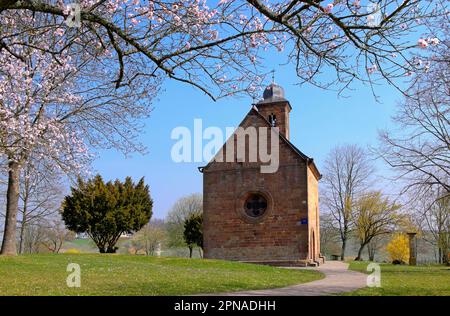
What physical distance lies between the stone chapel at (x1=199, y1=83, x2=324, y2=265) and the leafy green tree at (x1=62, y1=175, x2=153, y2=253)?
11133 mm

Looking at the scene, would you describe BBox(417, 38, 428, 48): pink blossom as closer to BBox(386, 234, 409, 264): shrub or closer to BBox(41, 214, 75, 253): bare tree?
BBox(386, 234, 409, 264): shrub

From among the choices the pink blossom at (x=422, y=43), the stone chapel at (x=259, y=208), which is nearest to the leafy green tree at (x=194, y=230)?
the stone chapel at (x=259, y=208)

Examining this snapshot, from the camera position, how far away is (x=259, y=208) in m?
26.1

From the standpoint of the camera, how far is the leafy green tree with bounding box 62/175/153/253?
114ft

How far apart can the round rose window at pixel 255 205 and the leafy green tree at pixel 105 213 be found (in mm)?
13127

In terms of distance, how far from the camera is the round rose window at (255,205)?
2600 centimetres

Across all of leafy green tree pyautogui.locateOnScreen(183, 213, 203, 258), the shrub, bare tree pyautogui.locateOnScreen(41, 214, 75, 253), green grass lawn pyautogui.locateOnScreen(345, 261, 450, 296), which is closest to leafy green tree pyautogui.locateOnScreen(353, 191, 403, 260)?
the shrub

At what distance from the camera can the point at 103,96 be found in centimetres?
1758

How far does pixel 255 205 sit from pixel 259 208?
1.10 ft

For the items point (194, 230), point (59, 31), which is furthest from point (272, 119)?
point (59, 31)

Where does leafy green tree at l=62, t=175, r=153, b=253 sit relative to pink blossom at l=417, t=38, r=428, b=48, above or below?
below

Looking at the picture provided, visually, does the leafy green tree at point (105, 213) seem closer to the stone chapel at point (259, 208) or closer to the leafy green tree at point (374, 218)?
the stone chapel at point (259, 208)

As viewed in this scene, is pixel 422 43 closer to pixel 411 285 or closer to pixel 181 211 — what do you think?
pixel 411 285

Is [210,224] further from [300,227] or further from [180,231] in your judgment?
[180,231]
